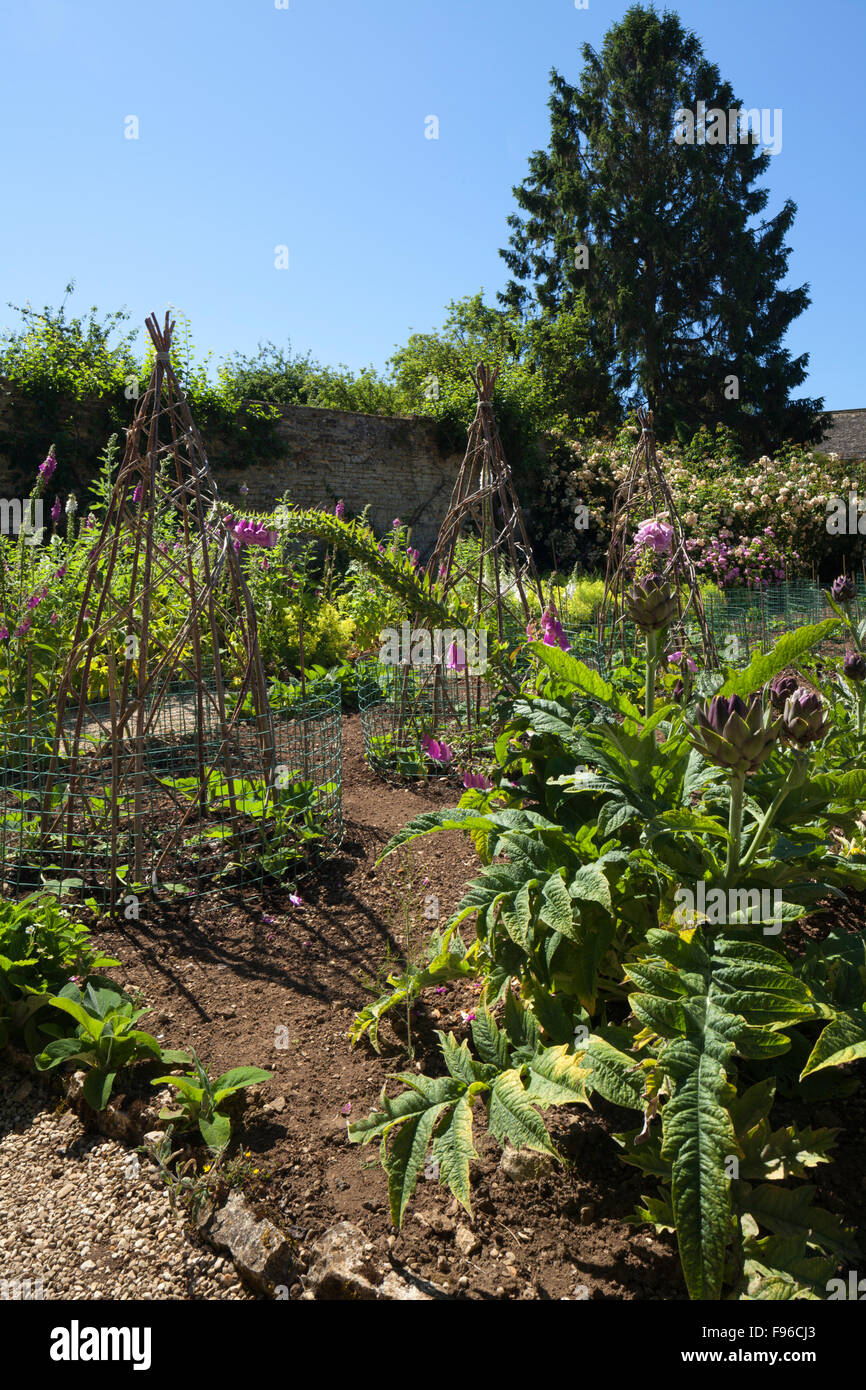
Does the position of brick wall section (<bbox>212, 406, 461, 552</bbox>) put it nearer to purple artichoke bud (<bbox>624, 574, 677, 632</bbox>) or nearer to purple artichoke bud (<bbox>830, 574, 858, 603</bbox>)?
purple artichoke bud (<bbox>830, 574, 858, 603</bbox>)

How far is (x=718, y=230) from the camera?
73.7ft

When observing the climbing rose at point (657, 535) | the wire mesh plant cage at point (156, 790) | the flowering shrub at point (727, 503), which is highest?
the flowering shrub at point (727, 503)

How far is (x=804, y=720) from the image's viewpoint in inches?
61.0

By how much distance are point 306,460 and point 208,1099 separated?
12.5m

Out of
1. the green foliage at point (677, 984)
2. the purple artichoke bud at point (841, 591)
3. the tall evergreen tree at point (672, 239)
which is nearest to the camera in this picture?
the green foliage at point (677, 984)

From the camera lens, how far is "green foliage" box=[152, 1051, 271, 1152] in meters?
1.93

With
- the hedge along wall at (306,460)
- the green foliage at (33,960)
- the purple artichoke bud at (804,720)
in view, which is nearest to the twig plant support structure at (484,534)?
the green foliage at (33,960)

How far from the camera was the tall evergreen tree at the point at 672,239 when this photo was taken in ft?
72.9

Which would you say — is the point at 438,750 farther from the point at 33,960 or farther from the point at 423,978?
the point at 33,960

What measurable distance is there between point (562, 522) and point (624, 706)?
1458cm

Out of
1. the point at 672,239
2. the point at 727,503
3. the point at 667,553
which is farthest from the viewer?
the point at 672,239

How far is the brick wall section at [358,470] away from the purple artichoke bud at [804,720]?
11.3 metres

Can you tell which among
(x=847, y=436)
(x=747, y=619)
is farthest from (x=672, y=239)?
(x=747, y=619)

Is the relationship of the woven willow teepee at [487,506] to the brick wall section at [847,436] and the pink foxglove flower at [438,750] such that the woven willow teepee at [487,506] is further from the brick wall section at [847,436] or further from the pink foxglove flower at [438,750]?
the brick wall section at [847,436]
